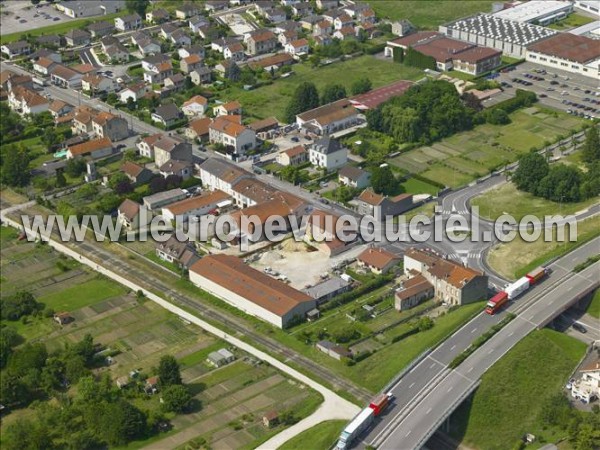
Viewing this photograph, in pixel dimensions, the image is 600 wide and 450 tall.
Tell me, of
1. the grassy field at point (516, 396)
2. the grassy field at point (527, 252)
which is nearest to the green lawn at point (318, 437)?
the grassy field at point (516, 396)

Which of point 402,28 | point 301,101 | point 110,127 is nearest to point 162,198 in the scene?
point 110,127

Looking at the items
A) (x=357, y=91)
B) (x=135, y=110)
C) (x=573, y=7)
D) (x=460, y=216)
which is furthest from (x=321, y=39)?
(x=460, y=216)

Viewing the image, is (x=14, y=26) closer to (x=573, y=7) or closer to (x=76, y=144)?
(x=76, y=144)

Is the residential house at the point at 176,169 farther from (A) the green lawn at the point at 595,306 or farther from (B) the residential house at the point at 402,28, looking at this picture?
(B) the residential house at the point at 402,28

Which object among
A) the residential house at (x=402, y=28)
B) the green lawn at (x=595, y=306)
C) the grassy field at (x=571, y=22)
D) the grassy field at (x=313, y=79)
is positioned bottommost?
the green lawn at (x=595, y=306)

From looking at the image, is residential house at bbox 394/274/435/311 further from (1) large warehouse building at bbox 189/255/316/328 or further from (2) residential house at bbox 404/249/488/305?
(1) large warehouse building at bbox 189/255/316/328

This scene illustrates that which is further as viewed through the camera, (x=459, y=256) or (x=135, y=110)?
(x=135, y=110)

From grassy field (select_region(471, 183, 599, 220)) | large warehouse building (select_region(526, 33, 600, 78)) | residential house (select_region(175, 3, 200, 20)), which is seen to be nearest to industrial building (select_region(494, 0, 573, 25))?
large warehouse building (select_region(526, 33, 600, 78))
